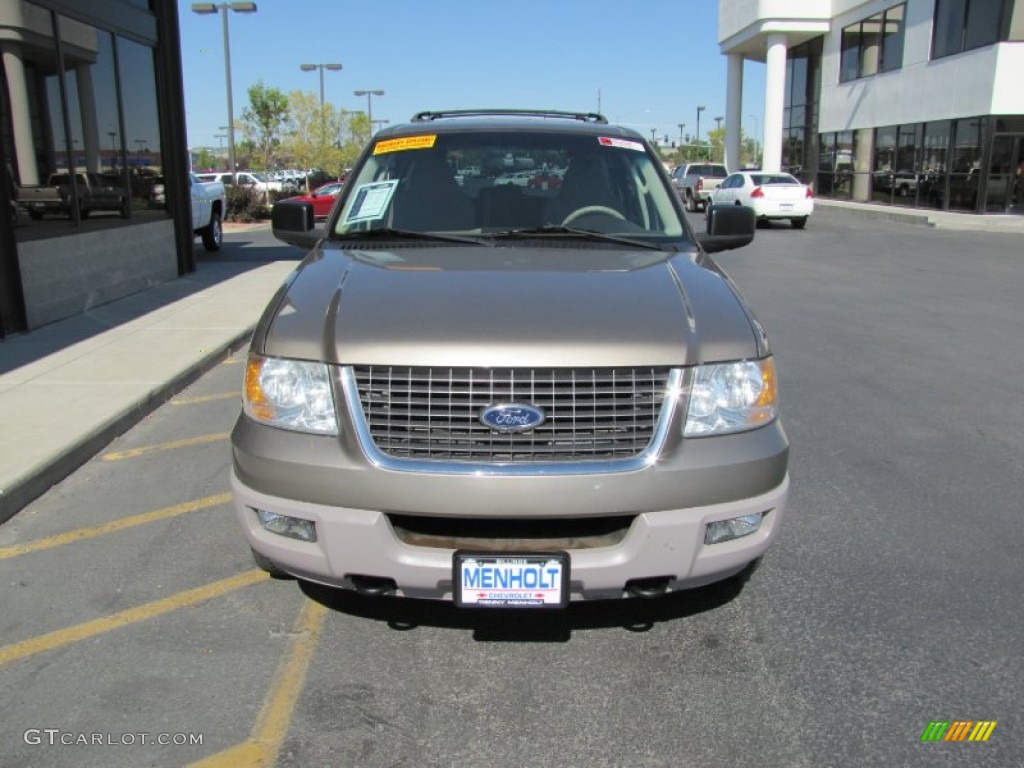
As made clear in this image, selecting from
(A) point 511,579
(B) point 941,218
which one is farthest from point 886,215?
(A) point 511,579

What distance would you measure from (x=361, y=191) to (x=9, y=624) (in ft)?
8.16

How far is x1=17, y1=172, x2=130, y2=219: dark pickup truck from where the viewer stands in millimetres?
8820

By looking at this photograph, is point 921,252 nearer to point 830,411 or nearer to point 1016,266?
point 1016,266

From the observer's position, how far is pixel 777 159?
3809 cm

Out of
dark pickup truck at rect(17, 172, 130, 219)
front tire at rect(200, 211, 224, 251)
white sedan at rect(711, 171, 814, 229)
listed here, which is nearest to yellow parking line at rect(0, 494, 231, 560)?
dark pickup truck at rect(17, 172, 130, 219)

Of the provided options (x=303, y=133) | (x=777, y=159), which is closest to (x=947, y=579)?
(x=777, y=159)

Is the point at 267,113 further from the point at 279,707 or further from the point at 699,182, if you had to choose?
the point at 279,707

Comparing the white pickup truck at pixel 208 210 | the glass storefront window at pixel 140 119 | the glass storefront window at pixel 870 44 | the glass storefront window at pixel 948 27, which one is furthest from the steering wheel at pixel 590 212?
the glass storefront window at pixel 870 44

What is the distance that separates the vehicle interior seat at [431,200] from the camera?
13.6 ft

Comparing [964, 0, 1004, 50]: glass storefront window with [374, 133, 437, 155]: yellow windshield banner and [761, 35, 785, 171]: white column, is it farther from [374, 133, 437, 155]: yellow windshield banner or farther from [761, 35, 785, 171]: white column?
[374, 133, 437, 155]: yellow windshield banner

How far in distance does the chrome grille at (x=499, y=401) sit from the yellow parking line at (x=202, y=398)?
426 centimetres

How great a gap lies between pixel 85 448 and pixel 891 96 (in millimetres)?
31484

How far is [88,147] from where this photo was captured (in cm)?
1042

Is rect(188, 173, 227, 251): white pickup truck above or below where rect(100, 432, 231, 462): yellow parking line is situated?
above
